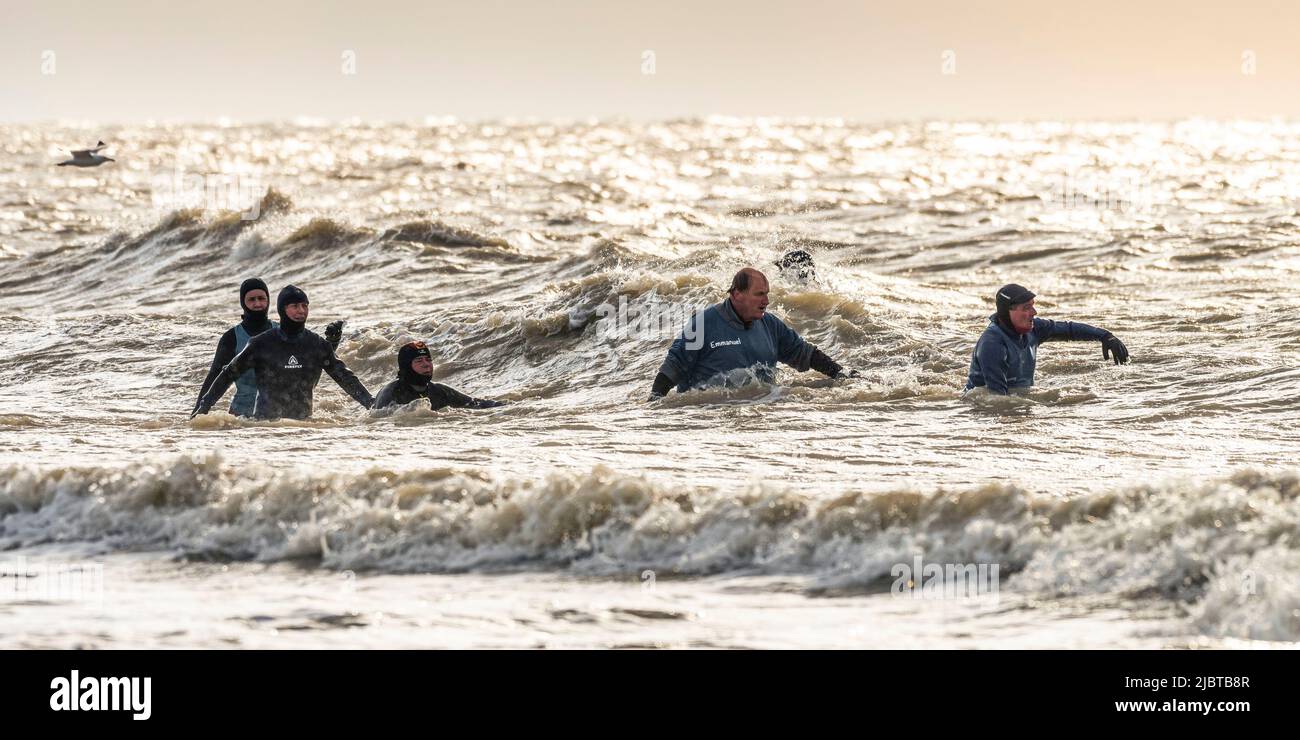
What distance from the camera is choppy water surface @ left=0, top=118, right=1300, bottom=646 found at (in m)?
7.25

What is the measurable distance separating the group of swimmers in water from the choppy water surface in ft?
0.77

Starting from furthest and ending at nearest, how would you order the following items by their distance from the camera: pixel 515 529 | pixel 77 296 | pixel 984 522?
1. pixel 77 296
2. pixel 515 529
3. pixel 984 522

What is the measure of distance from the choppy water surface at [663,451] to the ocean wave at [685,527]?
0.02 meters

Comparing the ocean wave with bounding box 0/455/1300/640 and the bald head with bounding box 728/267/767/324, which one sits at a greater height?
the bald head with bounding box 728/267/767/324

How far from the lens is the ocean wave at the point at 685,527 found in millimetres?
7391

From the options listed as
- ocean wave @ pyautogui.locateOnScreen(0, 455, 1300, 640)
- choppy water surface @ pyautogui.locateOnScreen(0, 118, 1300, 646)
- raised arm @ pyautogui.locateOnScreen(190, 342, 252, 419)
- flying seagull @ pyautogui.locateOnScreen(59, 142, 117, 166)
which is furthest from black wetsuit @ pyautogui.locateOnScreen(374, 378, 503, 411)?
flying seagull @ pyautogui.locateOnScreen(59, 142, 117, 166)

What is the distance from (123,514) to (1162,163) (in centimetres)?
5463

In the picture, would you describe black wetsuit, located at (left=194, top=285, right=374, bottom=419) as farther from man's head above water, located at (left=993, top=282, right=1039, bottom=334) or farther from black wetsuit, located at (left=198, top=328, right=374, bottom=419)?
man's head above water, located at (left=993, top=282, right=1039, bottom=334)

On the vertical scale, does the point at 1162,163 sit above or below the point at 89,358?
above

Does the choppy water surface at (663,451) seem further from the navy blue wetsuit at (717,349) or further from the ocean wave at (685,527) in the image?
the navy blue wetsuit at (717,349)

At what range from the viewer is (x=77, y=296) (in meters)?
27.8

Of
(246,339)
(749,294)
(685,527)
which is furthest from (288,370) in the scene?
(685,527)
